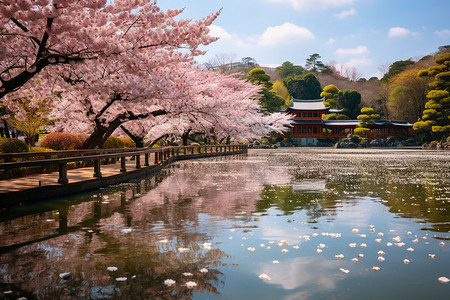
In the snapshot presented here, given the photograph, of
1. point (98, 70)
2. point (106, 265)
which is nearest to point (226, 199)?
point (106, 265)

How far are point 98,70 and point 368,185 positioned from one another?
12.3m

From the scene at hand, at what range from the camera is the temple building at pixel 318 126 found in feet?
294

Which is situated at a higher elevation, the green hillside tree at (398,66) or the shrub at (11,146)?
the green hillside tree at (398,66)

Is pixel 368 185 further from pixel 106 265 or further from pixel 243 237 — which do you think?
pixel 106 265

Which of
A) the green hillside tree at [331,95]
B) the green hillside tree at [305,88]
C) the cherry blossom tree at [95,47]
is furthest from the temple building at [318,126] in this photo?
the cherry blossom tree at [95,47]

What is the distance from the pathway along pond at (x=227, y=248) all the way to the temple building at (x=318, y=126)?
81.0 m

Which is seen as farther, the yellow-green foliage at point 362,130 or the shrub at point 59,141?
the yellow-green foliage at point 362,130

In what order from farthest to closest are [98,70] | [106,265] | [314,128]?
[314,128], [98,70], [106,265]

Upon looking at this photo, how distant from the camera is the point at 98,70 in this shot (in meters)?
17.9

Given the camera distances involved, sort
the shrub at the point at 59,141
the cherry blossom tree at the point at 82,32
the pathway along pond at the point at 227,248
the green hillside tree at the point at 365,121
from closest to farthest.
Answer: the pathway along pond at the point at 227,248 < the cherry blossom tree at the point at 82,32 < the shrub at the point at 59,141 < the green hillside tree at the point at 365,121

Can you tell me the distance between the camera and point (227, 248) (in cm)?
661

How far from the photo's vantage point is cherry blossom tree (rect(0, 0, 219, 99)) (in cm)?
1056

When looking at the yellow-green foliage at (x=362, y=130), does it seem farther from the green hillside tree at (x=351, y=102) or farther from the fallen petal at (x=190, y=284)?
the fallen petal at (x=190, y=284)

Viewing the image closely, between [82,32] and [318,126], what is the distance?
284ft
